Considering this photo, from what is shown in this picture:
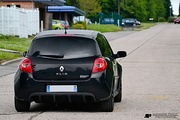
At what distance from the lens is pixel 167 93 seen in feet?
44.8

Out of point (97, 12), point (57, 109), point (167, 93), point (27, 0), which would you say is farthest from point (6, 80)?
point (97, 12)

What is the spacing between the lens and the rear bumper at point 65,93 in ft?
32.9

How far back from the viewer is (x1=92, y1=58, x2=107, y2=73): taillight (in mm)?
10125

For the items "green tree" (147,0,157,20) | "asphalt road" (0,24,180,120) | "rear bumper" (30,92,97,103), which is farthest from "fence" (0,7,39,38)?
"green tree" (147,0,157,20)

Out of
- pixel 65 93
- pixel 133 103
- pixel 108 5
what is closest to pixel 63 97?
pixel 65 93

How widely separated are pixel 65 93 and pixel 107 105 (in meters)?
0.84

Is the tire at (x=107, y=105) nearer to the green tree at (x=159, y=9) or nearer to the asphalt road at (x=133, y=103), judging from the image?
the asphalt road at (x=133, y=103)

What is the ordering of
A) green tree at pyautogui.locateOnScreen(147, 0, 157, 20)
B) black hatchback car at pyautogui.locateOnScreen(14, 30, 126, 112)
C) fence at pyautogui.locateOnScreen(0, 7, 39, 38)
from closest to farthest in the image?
1. black hatchback car at pyautogui.locateOnScreen(14, 30, 126, 112)
2. fence at pyautogui.locateOnScreen(0, 7, 39, 38)
3. green tree at pyautogui.locateOnScreen(147, 0, 157, 20)

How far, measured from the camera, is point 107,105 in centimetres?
1037

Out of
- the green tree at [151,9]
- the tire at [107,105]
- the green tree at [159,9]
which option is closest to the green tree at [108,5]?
the green tree at [151,9]

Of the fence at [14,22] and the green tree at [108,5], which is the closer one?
the fence at [14,22]

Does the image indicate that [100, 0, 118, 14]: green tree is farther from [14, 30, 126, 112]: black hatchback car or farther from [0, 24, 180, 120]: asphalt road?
[14, 30, 126, 112]: black hatchback car

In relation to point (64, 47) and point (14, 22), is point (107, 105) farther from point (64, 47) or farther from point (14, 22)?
point (14, 22)

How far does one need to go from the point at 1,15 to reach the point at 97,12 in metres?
65.1
